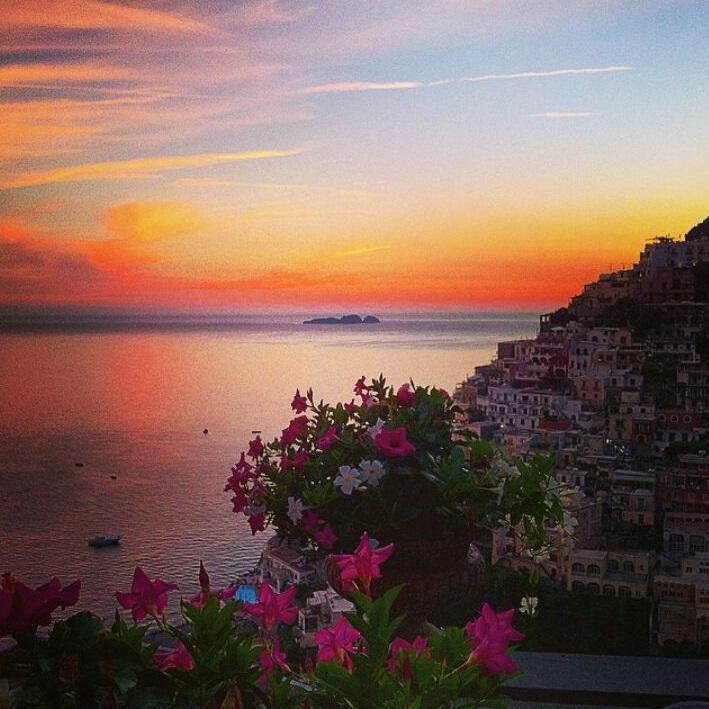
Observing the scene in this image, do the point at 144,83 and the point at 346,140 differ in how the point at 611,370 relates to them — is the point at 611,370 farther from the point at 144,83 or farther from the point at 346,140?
the point at 144,83

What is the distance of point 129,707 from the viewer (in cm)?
41

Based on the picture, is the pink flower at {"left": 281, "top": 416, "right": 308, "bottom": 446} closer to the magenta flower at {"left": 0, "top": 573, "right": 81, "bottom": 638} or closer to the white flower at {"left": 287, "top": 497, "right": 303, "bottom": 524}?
the white flower at {"left": 287, "top": 497, "right": 303, "bottom": 524}

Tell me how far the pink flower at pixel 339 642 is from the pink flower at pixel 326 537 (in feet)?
Result: 1.42

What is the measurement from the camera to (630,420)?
21.6 feet

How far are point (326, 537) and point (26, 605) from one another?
0.57 meters

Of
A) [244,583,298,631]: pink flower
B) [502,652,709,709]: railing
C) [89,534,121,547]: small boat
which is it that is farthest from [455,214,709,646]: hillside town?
[89,534,121,547]: small boat

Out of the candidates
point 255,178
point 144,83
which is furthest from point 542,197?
point 144,83

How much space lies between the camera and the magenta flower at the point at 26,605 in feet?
1.34

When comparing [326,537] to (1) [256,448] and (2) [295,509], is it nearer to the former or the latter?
(2) [295,509]

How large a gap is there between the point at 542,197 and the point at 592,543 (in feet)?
8.44

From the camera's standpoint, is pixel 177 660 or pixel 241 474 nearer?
pixel 177 660

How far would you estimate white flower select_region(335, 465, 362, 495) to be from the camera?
36.4 inches

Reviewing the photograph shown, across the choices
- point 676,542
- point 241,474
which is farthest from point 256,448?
point 676,542

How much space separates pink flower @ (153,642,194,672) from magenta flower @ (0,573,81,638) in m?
0.08
